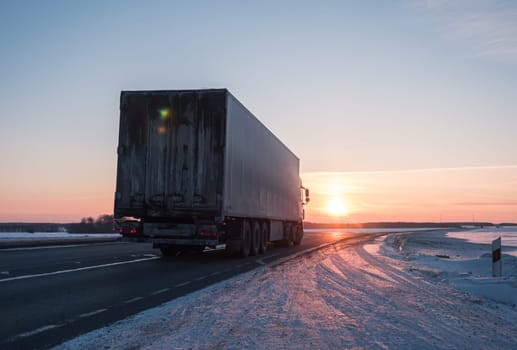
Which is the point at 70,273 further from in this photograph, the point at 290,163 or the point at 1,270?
the point at 290,163

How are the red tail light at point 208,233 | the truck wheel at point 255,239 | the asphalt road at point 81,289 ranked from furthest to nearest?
the truck wheel at point 255,239, the red tail light at point 208,233, the asphalt road at point 81,289

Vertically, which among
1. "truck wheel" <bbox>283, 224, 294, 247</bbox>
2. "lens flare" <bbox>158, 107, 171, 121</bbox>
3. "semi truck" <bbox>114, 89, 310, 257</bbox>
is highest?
"lens flare" <bbox>158, 107, 171, 121</bbox>

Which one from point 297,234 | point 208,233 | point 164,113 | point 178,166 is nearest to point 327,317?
point 208,233

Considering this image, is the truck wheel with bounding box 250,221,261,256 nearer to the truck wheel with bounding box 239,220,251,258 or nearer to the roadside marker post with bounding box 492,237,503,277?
the truck wheel with bounding box 239,220,251,258

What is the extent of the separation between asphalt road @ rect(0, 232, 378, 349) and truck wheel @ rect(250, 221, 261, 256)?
1866 mm

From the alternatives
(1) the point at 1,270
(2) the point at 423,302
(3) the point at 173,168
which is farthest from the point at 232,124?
(2) the point at 423,302

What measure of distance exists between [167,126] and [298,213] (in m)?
13.6

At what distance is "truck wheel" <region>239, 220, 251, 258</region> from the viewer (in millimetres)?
14702

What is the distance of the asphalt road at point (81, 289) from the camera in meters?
5.30

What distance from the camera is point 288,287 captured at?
8.65 meters

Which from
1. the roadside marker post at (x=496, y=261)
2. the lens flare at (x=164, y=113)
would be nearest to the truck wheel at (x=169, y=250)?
the lens flare at (x=164, y=113)

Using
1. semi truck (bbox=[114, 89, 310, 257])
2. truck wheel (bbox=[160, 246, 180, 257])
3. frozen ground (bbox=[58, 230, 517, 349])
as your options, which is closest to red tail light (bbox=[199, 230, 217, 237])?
semi truck (bbox=[114, 89, 310, 257])

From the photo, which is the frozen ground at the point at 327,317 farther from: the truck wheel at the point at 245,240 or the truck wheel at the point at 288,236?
the truck wheel at the point at 288,236

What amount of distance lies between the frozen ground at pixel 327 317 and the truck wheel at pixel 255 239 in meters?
5.91
